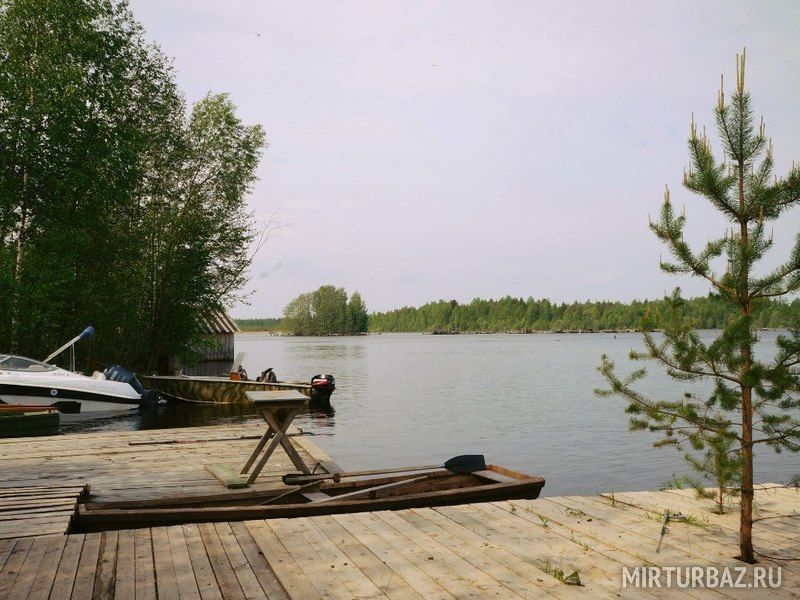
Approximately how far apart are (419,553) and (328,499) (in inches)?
97.0

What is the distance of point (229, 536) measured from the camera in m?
5.66

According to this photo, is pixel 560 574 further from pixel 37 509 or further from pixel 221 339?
pixel 221 339

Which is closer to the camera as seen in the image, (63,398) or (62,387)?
(62,387)

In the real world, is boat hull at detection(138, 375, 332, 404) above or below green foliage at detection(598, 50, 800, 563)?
below

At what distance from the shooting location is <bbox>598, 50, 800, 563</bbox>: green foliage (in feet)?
16.7

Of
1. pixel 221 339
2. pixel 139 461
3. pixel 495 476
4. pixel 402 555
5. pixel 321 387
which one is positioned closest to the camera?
pixel 402 555

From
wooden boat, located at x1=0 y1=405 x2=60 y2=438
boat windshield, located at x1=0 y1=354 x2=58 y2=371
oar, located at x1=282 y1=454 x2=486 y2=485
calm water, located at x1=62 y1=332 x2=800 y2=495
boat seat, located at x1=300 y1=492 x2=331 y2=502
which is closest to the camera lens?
boat seat, located at x1=300 y1=492 x2=331 y2=502

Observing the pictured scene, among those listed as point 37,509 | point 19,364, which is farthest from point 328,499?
point 19,364

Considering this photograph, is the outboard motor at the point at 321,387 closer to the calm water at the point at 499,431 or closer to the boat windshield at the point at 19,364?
the calm water at the point at 499,431

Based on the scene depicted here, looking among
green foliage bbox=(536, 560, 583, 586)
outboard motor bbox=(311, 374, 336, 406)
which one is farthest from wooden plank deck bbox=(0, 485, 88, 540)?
outboard motor bbox=(311, 374, 336, 406)

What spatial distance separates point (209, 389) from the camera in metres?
26.6

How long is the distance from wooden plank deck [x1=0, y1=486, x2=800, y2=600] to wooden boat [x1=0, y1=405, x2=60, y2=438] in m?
11.3

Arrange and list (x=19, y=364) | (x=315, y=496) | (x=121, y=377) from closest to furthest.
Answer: (x=315, y=496) < (x=19, y=364) < (x=121, y=377)

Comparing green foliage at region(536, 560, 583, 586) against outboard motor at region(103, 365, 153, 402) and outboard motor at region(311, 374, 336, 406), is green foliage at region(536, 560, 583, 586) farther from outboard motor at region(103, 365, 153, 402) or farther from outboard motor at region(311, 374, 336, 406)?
outboard motor at region(311, 374, 336, 406)
